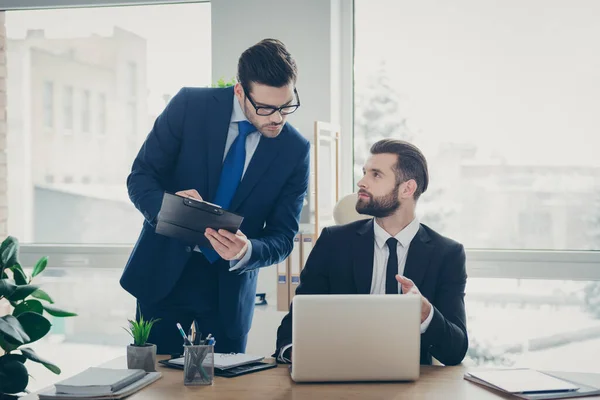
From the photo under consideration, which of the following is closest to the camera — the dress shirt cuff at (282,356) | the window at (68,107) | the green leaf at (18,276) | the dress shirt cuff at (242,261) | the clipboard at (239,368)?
the clipboard at (239,368)

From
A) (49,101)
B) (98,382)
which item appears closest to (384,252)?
(98,382)

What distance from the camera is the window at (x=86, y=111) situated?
4586mm

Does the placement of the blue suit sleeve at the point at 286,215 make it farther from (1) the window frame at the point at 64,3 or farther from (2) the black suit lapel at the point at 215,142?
(1) the window frame at the point at 64,3

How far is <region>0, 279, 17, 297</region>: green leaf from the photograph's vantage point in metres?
3.26

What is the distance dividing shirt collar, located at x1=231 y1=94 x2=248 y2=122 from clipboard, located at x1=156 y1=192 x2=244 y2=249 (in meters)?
0.44

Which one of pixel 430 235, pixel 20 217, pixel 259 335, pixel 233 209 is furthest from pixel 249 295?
pixel 20 217

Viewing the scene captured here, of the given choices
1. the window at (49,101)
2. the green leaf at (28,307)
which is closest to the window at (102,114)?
the window at (49,101)

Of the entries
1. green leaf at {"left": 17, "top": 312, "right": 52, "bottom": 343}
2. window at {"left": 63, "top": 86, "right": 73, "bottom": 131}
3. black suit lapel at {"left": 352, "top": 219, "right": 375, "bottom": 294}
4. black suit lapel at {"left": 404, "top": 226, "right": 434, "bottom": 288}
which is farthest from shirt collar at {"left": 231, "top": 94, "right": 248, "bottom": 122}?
window at {"left": 63, "top": 86, "right": 73, "bottom": 131}

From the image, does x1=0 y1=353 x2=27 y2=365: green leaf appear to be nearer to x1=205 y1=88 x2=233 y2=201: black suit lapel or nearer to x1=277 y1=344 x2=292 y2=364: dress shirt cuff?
x1=205 y1=88 x2=233 y2=201: black suit lapel

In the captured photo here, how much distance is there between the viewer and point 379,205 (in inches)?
94.3

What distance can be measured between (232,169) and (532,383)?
113cm

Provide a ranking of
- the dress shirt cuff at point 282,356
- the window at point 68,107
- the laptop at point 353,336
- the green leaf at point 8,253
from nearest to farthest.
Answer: the laptop at point 353,336 < the dress shirt cuff at point 282,356 < the green leaf at point 8,253 < the window at point 68,107

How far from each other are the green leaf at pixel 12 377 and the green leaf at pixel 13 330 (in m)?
0.16

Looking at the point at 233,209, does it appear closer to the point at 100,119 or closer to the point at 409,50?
the point at 409,50
